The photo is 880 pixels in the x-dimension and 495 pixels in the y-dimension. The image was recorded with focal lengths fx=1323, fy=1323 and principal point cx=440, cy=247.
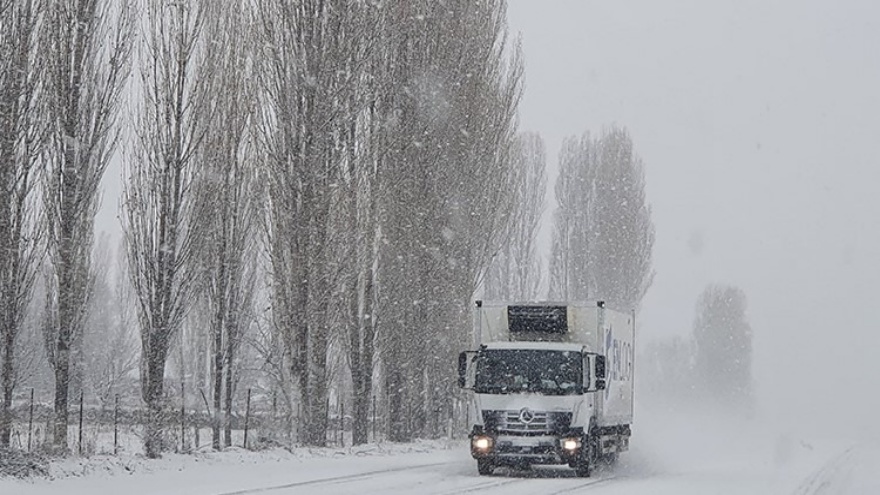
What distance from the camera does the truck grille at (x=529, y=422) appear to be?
79.2 feet

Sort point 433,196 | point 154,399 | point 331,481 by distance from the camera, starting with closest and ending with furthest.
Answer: point 331,481, point 154,399, point 433,196

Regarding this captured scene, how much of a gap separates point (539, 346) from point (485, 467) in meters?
2.47

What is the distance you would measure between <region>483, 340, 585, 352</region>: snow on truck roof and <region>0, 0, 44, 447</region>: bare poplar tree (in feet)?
29.7

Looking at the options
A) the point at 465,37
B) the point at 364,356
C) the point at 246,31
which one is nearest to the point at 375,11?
the point at 246,31

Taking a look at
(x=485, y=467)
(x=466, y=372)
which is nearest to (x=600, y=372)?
(x=466, y=372)

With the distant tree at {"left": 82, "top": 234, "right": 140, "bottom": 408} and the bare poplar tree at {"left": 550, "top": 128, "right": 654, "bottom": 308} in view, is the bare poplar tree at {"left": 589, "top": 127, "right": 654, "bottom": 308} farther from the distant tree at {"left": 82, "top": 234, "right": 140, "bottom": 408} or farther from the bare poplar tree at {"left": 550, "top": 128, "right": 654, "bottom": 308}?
the distant tree at {"left": 82, "top": 234, "right": 140, "bottom": 408}

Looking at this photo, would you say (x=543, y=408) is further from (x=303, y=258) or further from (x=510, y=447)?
(x=303, y=258)

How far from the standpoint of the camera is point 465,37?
38.3 metres

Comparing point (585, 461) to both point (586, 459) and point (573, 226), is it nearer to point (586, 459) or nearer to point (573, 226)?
point (586, 459)

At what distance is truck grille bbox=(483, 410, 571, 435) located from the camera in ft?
79.2

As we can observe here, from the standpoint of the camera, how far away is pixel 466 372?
25.0 metres

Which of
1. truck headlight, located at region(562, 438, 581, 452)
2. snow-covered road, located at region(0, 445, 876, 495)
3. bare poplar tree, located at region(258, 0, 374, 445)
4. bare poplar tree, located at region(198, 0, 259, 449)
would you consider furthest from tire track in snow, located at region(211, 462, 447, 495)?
bare poplar tree, located at region(198, 0, 259, 449)

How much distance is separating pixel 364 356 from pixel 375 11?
9276mm

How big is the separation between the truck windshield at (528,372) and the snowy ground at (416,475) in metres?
1.66
